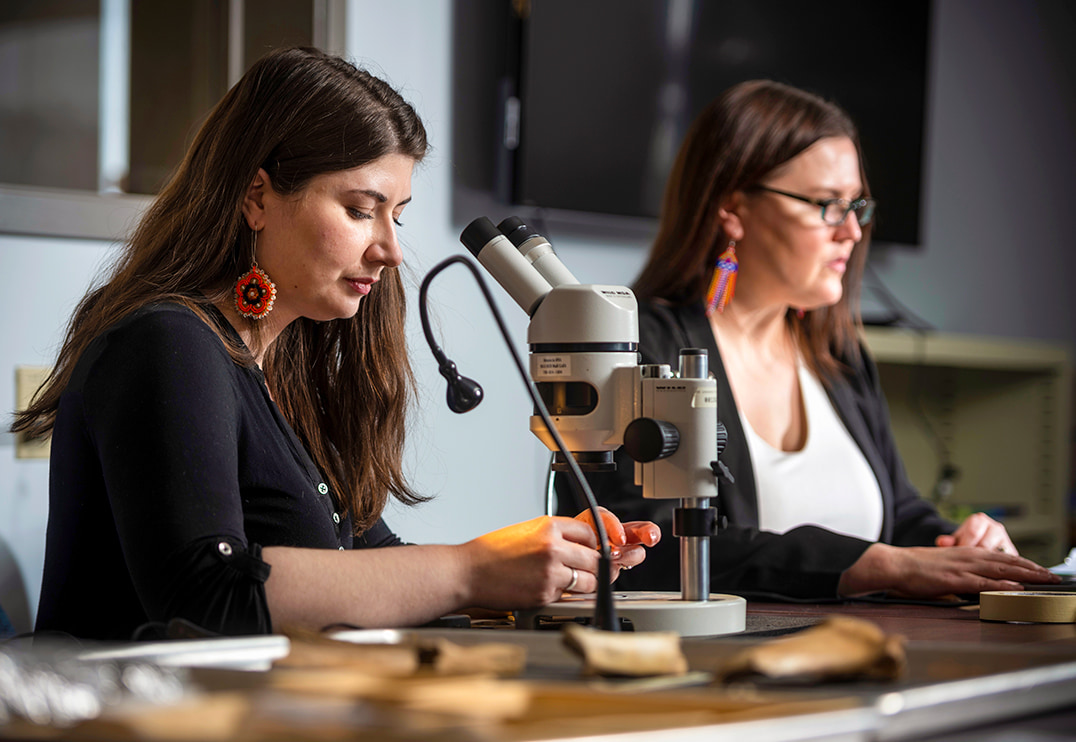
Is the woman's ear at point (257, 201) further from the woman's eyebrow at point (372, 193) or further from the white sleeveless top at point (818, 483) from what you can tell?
the white sleeveless top at point (818, 483)

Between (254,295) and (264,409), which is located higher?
(254,295)

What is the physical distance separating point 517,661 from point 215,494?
48 cm

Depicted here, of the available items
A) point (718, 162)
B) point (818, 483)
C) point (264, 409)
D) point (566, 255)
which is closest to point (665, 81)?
point (566, 255)

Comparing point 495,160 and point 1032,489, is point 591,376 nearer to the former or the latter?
point 495,160

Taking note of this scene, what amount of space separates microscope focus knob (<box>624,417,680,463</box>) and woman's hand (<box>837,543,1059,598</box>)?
0.46 meters

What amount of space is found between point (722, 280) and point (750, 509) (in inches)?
15.6

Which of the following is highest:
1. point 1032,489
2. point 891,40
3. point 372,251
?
point 891,40

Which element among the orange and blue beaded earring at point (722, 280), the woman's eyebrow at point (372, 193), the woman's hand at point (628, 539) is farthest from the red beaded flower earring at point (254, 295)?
the orange and blue beaded earring at point (722, 280)

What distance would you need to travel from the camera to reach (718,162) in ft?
6.35

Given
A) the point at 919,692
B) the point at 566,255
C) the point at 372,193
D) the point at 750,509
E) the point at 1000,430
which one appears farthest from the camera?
the point at 1000,430

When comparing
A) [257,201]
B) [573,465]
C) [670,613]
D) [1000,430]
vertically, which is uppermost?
[257,201]

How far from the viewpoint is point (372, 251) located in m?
1.37

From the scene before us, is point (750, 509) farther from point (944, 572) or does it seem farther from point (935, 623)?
point (935, 623)

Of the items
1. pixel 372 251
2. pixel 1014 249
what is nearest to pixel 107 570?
pixel 372 251
